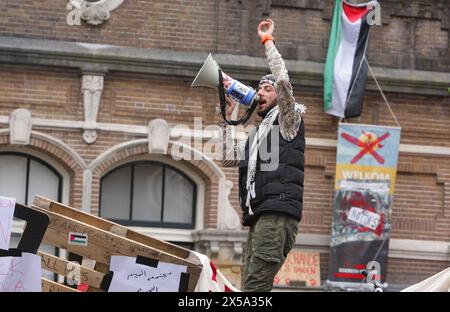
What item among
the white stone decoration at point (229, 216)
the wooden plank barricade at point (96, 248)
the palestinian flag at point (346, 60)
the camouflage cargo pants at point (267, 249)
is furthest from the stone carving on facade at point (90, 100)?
the camouflage cargo pants at point (267, 249)

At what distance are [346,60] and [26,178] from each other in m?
4.85

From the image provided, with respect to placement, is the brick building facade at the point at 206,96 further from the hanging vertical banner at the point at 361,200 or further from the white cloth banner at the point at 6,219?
the white cloth banner at the point at 6,219

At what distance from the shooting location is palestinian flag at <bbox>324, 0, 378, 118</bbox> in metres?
18.2

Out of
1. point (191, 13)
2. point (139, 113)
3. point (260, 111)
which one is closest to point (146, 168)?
point (139, 113)

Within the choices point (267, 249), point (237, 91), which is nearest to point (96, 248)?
point (267, 249)

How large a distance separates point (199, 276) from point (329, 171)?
10692 millimetres

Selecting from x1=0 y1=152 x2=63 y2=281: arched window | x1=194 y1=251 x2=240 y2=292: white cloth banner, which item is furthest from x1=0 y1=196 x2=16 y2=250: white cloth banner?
x1=0 y1=152 x2=63 y2=281: arched window

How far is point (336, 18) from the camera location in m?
18.2

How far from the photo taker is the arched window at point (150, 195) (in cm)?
1811

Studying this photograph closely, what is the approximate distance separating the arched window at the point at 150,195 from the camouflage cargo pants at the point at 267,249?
10.3 meters

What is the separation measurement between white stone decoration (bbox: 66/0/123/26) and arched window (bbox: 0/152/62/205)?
2002mm

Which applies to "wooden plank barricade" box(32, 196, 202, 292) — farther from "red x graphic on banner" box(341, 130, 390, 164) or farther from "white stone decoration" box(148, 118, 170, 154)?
"red x graphic on banner" box(341, 130, 390, 164)

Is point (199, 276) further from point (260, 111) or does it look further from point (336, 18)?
point (336, 18)

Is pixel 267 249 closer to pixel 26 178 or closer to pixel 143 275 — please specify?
pixel 143 275
